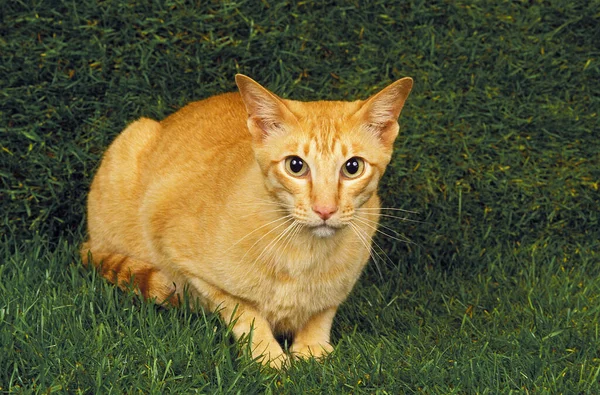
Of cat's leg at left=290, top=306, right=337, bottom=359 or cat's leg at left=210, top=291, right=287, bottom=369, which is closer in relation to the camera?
cat's leg at left=210, top=291, right=287, bottom=369

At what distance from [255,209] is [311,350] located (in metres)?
0.64

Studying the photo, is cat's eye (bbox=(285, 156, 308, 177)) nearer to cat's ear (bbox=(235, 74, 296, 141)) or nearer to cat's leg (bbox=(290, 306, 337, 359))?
cat's ear (bbox=(235, 74, 296, 141))

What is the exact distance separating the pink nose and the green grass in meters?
0.88

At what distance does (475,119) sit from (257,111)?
5.51 feet

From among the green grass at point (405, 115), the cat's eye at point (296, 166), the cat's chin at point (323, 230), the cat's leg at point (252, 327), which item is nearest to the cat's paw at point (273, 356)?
the cat's leg at point (252, 327)

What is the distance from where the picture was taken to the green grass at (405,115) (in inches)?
165

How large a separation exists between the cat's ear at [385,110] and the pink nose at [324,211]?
0.42 meters

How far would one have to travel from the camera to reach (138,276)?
12.5 ft

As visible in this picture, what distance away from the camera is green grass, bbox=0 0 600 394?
13.8 ft

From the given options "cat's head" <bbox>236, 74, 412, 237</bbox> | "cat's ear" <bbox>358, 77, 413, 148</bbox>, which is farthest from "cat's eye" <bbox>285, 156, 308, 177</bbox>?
"cat's ear" <bbox>358, 77, 413, 148</bbox>

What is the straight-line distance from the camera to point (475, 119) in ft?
15.1

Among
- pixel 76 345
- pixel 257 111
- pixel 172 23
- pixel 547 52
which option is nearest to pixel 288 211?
pixel 257 111

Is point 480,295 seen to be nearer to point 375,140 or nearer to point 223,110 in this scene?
point 375,140

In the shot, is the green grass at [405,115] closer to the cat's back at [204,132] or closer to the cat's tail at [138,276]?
the cat's tail at [138,276]
